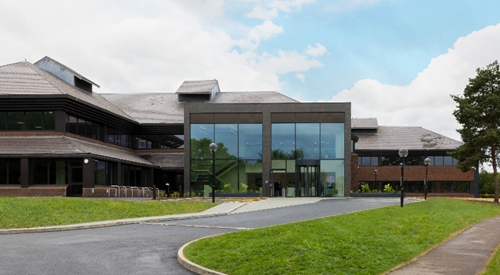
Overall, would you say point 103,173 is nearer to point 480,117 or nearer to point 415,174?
point 480,117

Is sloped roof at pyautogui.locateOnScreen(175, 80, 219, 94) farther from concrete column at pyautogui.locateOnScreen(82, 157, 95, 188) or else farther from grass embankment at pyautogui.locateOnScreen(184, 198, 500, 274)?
grass embankment at pyautogui.locateOnScreen(184, 198, 500, 274)

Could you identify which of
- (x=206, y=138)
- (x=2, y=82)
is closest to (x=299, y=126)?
(x=206, y=138)

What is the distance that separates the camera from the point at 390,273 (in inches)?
298

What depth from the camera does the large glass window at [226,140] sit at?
121ft

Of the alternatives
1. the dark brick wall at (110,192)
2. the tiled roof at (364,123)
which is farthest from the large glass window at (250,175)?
the tiled roof at (364,123)

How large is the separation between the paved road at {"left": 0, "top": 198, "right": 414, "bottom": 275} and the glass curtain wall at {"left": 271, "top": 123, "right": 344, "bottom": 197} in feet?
69.0

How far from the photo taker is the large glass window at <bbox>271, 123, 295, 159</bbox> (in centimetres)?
3672

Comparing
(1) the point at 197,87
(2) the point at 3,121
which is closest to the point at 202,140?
(2) the point at 3,121

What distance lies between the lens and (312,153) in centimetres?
3650

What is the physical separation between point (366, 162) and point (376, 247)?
4597cm

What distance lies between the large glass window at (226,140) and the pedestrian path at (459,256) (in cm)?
2549

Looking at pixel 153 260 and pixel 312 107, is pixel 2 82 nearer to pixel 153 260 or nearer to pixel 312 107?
pixel 312 107

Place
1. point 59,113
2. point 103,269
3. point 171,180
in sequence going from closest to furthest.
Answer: point 103,269 → point 59,113 → point 171,180

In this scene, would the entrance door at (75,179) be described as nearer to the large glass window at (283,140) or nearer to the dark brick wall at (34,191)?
the dark brick wall at (34,191)
